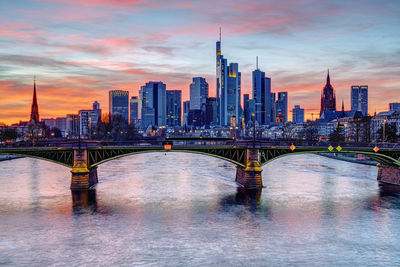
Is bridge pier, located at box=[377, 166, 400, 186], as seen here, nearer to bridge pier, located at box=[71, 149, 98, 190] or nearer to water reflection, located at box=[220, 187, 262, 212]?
water reflection, located at box=[220, 187, 262, 212]

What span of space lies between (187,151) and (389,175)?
1654 inches

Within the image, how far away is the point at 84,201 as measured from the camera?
197 ft

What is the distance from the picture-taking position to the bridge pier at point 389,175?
7694 cm

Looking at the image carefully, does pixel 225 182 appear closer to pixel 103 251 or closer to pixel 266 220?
pixel 266 220

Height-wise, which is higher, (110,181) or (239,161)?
(239,161)

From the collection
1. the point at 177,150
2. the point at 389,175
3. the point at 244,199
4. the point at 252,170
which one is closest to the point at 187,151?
the point at 177,150

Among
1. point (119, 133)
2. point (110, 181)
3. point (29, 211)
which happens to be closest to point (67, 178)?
point (110, 181)

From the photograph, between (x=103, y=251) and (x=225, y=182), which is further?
(x=225, y=182)

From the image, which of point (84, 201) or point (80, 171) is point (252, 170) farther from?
point (80, 171)

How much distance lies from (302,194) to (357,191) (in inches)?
433

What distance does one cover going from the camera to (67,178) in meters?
86.6

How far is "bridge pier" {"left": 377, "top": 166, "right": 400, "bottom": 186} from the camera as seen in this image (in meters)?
76.9

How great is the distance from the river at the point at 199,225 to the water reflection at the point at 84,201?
0.15 meters

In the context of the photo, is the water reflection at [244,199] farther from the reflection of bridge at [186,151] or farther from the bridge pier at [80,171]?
the bridge pier at [80,171]
